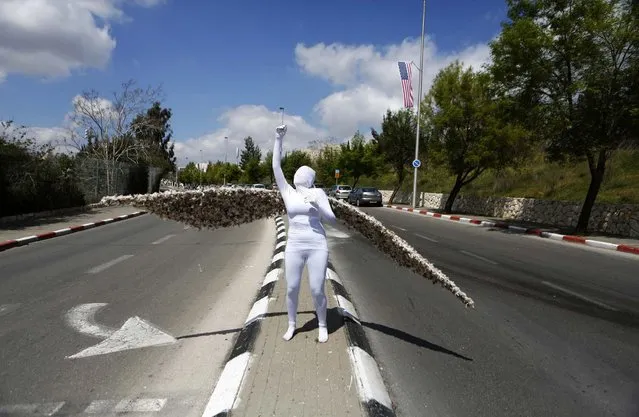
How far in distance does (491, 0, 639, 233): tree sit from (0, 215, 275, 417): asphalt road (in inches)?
431

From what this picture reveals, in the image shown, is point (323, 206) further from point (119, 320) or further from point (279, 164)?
point (119, 320)

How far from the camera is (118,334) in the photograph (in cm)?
502

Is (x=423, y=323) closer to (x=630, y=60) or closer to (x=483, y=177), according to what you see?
(x=630, y=60)

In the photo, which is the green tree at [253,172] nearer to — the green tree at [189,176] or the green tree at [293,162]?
the green tree at [293,162]

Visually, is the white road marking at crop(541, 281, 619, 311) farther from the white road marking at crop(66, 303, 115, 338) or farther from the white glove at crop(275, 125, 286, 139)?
the white road marking at crop(66, 303, 115, 338)

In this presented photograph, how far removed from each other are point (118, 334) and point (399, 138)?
38.2m

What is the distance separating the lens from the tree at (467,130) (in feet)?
81.9

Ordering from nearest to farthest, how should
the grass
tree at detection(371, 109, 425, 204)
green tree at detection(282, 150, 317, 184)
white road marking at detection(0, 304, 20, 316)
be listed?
1. white road marking at detection(0, 304, 20, 316)
2. the grass
3. tree at detection(371, 109, 425, 204)
4. green tree at detection(282, 150, 317, 184)

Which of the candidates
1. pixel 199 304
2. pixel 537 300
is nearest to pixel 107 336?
pixel 199 304

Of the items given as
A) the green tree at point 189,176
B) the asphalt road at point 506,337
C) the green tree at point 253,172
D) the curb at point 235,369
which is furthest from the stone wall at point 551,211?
the green tree at point 189,176

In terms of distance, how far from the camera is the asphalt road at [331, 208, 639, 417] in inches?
143

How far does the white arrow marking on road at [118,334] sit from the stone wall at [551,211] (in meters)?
16.5

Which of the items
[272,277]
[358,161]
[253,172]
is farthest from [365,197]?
[253,172]

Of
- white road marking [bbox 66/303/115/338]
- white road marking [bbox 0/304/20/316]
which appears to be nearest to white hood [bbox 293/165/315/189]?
white road marking [bbox 66/303/115/338]
